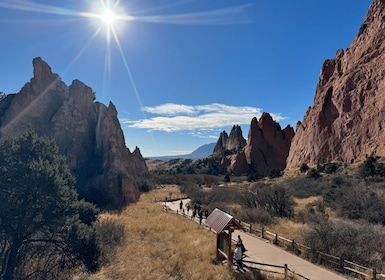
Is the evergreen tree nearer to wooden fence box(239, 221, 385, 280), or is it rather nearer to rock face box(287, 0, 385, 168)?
wooden fence box(239, 221, 385, 280)

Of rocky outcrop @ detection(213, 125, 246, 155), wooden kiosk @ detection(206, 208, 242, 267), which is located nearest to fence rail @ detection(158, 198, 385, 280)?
wooden kiosk @ detection(206, 208, 242, 267)

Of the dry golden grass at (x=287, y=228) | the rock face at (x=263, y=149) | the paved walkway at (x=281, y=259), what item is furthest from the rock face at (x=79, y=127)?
the rock face at (x=263, y=149)

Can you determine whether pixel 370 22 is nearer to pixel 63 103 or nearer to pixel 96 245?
pixel 63 103

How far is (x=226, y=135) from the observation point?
140000 mm

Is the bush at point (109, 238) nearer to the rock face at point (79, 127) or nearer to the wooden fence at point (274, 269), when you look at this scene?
the wooden fence at point (274, 269)

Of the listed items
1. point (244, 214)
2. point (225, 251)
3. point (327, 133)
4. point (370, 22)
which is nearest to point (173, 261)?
point (225, 251)

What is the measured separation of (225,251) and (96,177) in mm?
23376

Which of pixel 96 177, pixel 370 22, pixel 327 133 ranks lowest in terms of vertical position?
pixel 96 177

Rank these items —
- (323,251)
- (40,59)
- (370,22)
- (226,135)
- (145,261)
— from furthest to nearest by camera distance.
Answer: (226,135), (370,22), (40,59), (145,261), (323,251)

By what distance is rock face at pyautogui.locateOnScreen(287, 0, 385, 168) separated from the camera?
46562 millimetres

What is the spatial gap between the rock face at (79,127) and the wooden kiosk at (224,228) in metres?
19.5

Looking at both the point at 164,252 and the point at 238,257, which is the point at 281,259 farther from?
the point at 164,252

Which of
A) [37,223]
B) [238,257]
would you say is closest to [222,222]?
[238,257]

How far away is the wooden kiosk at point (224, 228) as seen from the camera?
41.0 ft
